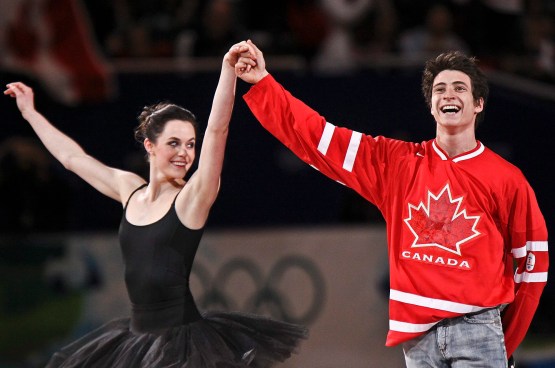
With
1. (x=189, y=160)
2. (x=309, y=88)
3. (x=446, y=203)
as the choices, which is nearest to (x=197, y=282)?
(x=309, y=88)

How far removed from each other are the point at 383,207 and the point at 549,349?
301 centimetres

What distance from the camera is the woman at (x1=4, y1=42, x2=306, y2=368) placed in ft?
12.1

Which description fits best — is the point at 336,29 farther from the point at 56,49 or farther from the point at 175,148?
the point at 175,148

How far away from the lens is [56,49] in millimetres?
6859

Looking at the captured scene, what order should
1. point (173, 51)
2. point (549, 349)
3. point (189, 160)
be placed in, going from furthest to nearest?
point (173, 51) → point (549, 349) → point (189, 160)

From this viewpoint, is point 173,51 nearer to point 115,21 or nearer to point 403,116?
point 115,21

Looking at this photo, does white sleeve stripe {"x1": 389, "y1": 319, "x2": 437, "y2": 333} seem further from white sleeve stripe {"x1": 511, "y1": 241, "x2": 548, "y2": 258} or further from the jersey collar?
the jersey collar

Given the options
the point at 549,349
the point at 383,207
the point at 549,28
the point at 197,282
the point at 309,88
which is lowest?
the point at 549,349

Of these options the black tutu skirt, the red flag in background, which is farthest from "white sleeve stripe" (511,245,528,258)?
the red flag in background

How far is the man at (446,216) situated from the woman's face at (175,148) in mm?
296

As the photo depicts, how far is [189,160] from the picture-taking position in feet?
12.9

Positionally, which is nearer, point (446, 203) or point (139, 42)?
point (446, 203)

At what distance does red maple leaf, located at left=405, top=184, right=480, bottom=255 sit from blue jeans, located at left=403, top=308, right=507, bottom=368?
0.86 ft

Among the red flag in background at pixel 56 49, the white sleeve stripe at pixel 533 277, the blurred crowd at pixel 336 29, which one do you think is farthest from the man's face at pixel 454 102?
the red flag in background at pixel 56 49
